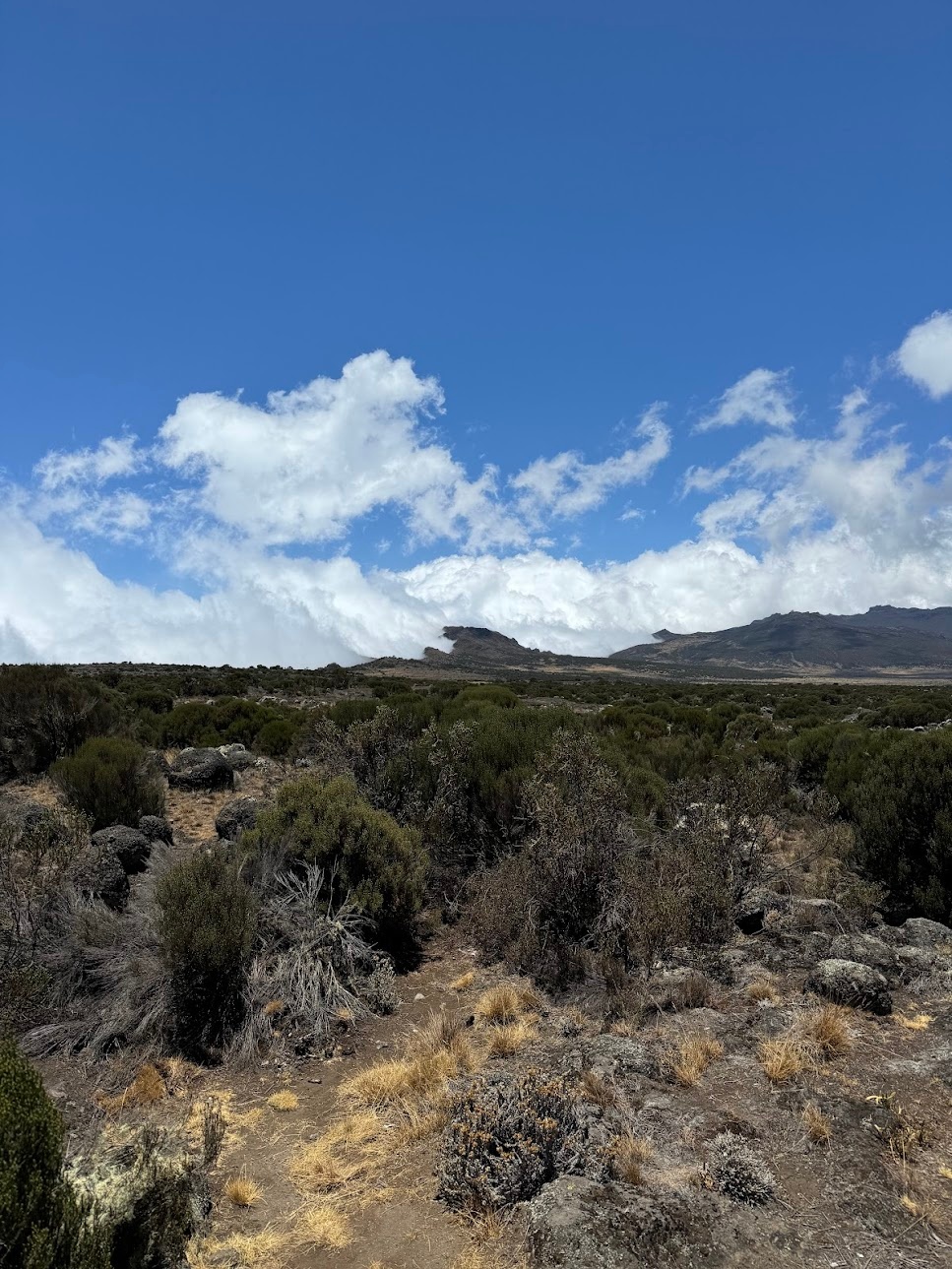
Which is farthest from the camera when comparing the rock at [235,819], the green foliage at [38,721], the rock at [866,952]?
the green foliage at [38,721]

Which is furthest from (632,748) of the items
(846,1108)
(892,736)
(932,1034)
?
(846,1108)

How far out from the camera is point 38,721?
14359mm

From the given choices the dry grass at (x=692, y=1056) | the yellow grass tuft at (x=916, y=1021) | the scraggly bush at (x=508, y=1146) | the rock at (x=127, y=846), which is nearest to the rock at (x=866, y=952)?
the yellow grass tuft at (x=916, y=1021)

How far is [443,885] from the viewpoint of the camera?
31.4ft

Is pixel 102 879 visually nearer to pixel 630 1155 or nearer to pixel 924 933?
pixel 630 1155

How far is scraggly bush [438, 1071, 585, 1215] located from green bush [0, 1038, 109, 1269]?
205 centimetres

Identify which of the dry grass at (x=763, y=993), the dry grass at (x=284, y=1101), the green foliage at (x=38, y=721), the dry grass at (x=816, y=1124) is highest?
the green foliage at (x=38, y=721)

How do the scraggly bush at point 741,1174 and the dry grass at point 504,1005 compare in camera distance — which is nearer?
the scraggly bush at point 741,1174

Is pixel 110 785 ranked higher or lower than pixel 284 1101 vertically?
higher

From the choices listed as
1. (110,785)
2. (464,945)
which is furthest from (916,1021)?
(110,785)

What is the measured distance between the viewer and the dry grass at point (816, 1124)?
4.13 m

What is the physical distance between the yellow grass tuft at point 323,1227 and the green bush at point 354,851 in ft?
11.4

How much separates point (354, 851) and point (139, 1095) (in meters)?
3.26

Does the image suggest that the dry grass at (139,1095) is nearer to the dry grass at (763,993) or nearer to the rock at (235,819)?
the rock at (235,819)
